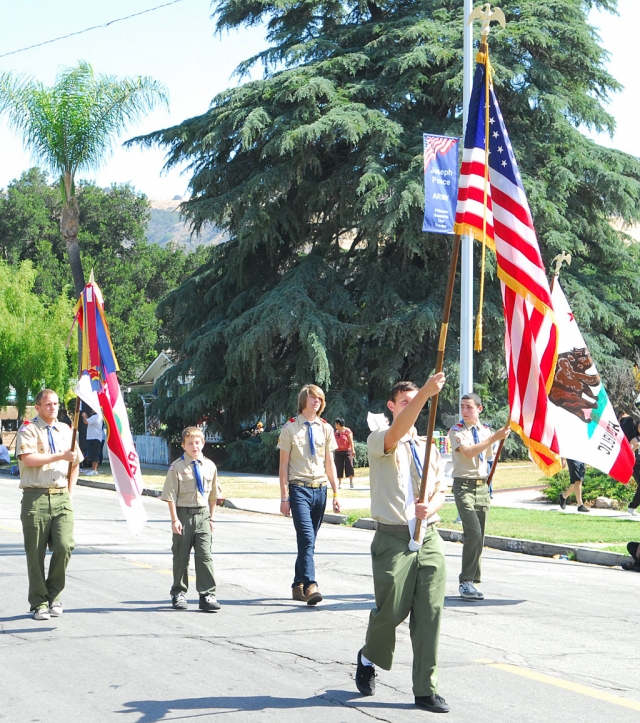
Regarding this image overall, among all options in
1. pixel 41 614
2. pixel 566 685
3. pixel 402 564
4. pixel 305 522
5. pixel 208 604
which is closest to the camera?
pixel 402 564

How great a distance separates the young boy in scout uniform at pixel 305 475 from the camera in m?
9.20

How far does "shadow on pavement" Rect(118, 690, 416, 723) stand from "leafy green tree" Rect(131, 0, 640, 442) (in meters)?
21.7

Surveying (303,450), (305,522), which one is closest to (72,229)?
(303,450)

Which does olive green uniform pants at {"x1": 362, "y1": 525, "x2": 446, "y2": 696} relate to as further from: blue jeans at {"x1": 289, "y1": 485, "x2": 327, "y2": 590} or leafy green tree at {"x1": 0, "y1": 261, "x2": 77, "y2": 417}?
leafy green tree at {"x1": 0, "y1": 261, "x2": 77, "y2": 417}

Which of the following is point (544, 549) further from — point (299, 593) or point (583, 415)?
point (299, 593)

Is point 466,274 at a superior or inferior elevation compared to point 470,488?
superior

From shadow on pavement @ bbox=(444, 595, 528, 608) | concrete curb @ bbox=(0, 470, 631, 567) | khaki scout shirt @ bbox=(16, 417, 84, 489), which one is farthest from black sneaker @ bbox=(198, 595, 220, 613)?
concrete curb @ bbox=(0, 470, 631, 567)

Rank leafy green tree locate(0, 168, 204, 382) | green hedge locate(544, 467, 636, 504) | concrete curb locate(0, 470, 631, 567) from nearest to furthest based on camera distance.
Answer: concrete curb locate(0, 470, 631, 567)
green hedge locate(544, 467, 636, 504)
leafy green tree locate(0, 168, 204, 382)

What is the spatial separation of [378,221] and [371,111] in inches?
139

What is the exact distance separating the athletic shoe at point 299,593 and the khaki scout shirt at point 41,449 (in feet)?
7.94

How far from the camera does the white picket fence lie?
33.1m

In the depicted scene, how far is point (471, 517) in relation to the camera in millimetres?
9336

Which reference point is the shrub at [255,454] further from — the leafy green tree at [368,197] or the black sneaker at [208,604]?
the black sneaker at [208,604]

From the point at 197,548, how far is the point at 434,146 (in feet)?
38.5
